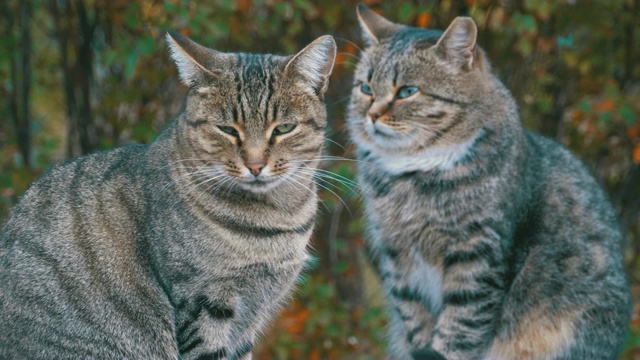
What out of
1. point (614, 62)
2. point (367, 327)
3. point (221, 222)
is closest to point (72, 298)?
point (221, 222)

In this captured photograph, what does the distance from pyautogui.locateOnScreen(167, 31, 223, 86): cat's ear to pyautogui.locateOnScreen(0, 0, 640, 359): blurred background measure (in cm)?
161

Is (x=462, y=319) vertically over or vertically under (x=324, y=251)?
over

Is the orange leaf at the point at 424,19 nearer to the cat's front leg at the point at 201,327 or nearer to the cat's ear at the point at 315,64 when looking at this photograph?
the cat's ear at the point at 315,64

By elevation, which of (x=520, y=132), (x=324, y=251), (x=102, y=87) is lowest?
(x=324, y=251)

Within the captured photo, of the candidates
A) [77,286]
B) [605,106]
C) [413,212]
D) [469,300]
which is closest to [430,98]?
[413,212]

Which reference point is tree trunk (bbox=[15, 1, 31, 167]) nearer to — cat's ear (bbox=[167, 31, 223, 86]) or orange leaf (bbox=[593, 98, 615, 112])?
cat's ear (bbox=[167, 31, 223, 86])

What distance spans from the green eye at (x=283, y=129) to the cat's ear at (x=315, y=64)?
0.54 feet

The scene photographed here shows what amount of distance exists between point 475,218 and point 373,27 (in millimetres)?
1057

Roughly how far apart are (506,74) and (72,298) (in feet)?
10.4

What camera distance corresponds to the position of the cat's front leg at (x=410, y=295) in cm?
378

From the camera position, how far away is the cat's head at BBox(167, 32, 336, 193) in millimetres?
3076

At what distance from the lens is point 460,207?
358 cm

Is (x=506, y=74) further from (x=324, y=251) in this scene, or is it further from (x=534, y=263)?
(x=534, y=263)

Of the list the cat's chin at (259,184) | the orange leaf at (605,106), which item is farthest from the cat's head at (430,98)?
the orange leaf at (605,106)
